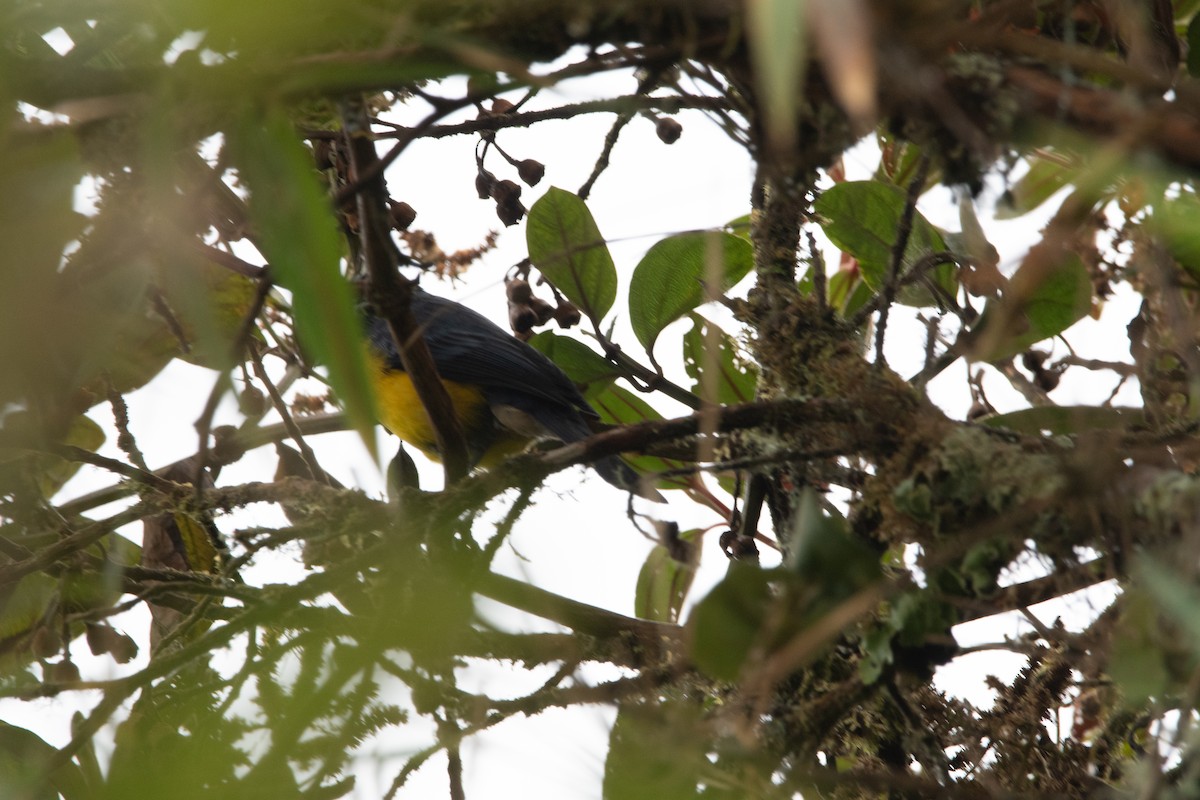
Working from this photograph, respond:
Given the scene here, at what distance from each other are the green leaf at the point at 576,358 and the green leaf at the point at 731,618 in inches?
40.0

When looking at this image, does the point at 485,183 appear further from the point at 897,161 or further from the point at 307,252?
the point at 307,252

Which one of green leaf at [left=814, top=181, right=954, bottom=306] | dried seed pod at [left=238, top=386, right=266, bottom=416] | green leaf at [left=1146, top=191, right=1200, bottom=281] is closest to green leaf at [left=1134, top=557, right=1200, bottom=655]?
green leaf at [left=1146, top=191, right=1200, bottom=281]

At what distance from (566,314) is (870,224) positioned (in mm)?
617

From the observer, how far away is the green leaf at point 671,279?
72.6 inches

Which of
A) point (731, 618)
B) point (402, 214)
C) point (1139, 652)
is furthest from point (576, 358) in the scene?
point (1139, 652)

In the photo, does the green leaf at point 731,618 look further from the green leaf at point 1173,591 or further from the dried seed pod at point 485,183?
the dried seed pod at point 485,183

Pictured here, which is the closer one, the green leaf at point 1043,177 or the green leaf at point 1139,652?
the green leaf at point 1139,652

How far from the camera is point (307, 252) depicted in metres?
0.86

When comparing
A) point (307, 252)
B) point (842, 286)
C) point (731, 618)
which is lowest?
point (731, 618)

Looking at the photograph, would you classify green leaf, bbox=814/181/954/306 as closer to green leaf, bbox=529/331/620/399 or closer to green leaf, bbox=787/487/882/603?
green leaf, bbox=529/331/620/399

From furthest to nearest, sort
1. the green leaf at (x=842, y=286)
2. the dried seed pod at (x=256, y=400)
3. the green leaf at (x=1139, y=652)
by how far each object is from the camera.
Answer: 1. the green leaf at (x=842, y=286)
2. the dried seed pod at (x=256, y=400)
3. the green leaf at (x=1139, y=652)

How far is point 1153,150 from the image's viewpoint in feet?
2.52

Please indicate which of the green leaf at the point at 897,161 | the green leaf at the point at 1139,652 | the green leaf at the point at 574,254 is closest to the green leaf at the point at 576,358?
the green leaf at the point at 574,254

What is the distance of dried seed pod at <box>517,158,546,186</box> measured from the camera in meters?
1.88
